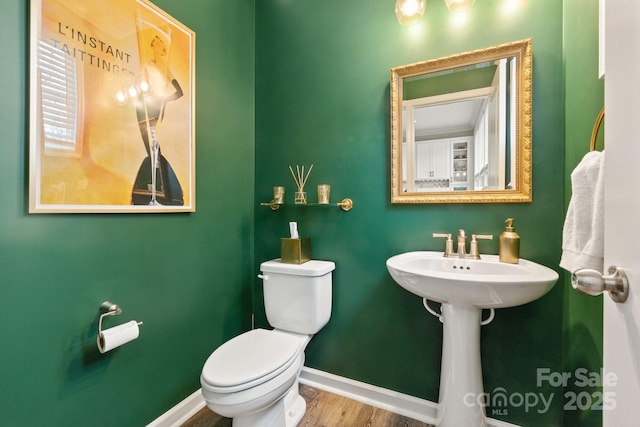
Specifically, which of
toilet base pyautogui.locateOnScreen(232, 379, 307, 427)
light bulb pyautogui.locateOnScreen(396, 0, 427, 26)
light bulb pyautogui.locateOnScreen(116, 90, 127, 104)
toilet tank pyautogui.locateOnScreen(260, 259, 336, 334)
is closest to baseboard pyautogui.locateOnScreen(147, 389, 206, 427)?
toilet base pyautogui.locateOnScreen(232, 379, 307, 427)

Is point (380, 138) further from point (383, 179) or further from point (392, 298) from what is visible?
point (392, 298)

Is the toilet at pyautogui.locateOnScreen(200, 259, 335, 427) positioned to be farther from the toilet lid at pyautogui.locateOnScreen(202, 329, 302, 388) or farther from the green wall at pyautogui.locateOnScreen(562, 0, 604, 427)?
the green wall at pyautogui.locateOnScreen(562, 0, 604, 427)

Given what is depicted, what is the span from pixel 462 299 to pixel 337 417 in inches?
38.2

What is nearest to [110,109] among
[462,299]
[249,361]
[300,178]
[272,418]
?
[300,178]

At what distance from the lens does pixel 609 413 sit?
493mm

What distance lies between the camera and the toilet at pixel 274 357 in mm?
1021

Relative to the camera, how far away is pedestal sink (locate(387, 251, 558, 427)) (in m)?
0.97

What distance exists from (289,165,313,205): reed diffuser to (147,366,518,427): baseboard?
3.49 feet

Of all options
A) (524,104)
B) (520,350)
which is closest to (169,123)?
(524,104)

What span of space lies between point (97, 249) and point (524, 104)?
193cm

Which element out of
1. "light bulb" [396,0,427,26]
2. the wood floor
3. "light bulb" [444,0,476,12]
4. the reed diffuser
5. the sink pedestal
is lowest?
the wood floor

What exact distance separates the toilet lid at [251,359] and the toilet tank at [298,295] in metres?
0.16

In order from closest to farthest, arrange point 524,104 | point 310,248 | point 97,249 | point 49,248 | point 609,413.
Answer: point 609,413
point 49,248
point 97,249
point 524,104
point 310,248

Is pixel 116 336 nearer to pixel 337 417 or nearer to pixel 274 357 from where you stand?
pixel 274 357
